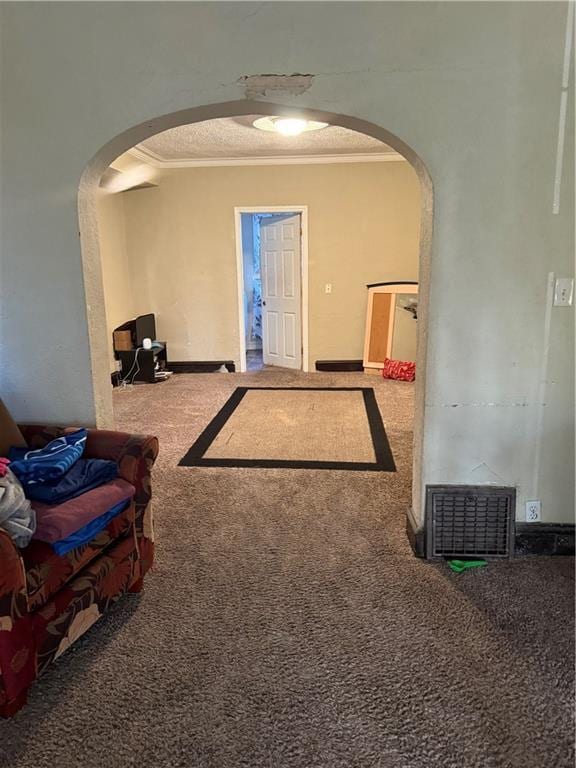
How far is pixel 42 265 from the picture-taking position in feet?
8.06

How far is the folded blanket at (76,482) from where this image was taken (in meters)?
2.00

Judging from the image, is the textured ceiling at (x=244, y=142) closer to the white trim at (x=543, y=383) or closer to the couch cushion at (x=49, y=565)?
the white trim at (x=543, y=383)

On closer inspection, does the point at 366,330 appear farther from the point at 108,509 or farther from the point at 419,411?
the point at 108,509

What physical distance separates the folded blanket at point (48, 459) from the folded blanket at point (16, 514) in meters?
0.18

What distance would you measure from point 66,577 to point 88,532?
0.56 feet

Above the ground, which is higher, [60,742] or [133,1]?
[133,1]

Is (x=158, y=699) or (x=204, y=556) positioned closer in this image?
(x=158, y=699)

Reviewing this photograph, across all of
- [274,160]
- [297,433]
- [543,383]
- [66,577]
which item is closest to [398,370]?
[297,433]

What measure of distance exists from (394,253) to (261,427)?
3.22m

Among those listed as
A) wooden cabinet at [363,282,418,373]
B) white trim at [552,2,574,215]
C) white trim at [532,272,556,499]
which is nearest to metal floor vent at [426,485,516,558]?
white trim at [532,272,556,499]

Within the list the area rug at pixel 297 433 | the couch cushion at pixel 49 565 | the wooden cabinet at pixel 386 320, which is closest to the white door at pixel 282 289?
the wooden cabinet at pixel 386 320

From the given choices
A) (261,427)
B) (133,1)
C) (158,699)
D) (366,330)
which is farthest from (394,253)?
(158,699)

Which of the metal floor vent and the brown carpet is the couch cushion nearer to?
the brown carpet

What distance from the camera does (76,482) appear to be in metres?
2.09
